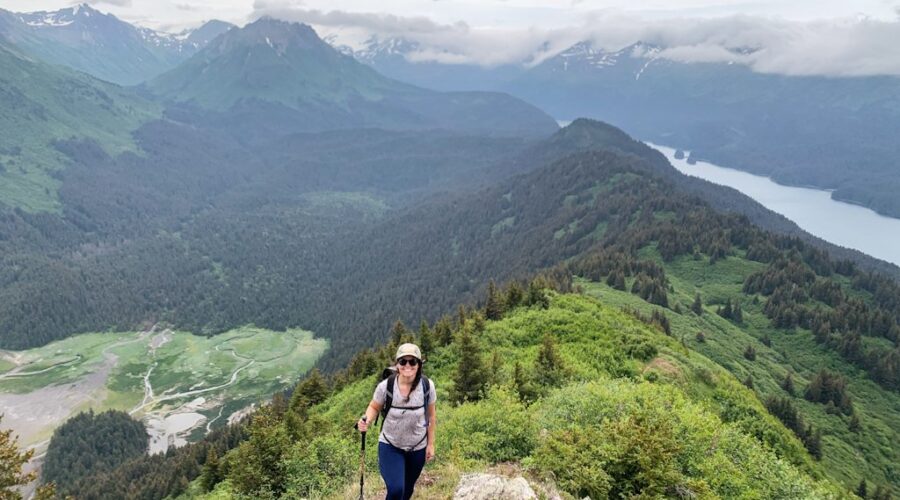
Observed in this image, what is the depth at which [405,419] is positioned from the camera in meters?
13.8

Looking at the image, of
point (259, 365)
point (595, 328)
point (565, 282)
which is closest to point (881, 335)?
point (565, 282)

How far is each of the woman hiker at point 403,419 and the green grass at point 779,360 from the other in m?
54.9

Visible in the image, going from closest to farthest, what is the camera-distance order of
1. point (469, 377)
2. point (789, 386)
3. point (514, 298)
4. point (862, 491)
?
1. point (469, 377)
2. point (862, 491)
3. point (514, 298)
4. point (789, 386)

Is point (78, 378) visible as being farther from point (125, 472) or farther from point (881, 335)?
point (881, 335)

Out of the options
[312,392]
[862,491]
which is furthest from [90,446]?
[862,491]

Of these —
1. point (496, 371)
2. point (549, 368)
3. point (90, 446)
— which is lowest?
point (90, 446)

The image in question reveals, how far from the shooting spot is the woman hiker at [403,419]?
1364 centimetres

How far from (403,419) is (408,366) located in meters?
1.58

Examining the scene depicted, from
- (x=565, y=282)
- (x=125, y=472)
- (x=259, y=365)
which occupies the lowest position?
(x=259, y=365)

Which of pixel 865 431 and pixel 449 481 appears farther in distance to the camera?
pixel 865 431

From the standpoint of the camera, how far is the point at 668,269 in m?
132

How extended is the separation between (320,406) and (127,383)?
14781cm

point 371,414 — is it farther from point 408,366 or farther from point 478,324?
point 478,324

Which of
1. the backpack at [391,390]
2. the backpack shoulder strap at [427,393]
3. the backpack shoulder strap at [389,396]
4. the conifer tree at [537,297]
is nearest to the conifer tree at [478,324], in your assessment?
the conifer tree at [537,297]
